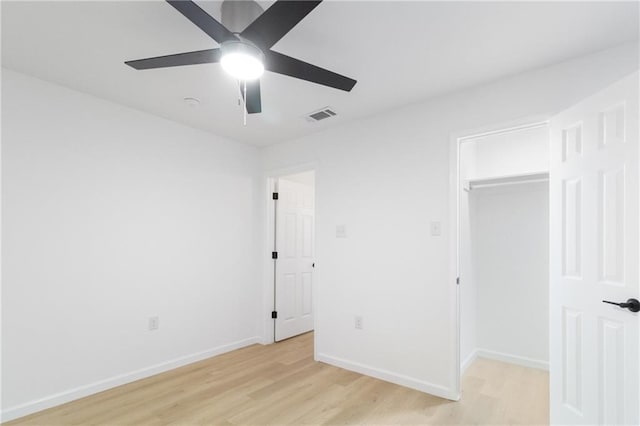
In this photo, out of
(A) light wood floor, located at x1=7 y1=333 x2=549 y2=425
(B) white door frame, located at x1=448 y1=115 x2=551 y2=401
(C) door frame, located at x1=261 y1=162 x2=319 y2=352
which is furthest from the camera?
(C) door frame, located at x1=261 y1=162 x2=319 y2=352

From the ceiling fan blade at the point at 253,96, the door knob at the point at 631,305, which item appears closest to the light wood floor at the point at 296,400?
the door knob at the point at 631,305

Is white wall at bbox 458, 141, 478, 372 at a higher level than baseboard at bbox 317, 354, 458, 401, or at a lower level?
higher

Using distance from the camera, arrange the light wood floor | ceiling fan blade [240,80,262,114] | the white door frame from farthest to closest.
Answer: the white door frame < the light wood floor < ceiling fan blade [240,80,262,114]

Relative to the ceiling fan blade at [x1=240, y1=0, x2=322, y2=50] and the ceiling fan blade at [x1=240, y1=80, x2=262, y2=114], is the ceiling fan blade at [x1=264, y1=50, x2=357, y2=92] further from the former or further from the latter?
the ceiling fan blade at [x1=240, y1=80, x2=262, y2=114]

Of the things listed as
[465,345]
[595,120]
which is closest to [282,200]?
[465,345]

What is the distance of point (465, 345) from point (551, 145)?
2.02m

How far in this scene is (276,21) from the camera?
4.54 feet

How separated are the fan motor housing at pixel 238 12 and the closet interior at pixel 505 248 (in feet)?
7.66

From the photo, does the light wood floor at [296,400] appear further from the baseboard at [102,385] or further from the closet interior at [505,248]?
the closet interior at [505,248]

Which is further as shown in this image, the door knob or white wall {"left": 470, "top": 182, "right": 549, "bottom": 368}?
white wall {"left": 470, "top": 182, "right": 549, "bottom": 368}

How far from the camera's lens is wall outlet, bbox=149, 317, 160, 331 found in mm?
3100

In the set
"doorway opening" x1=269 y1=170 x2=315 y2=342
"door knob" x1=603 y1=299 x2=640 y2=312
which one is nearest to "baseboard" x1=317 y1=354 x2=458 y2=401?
"doorway opening" x1=269 y1=170 x2=315 y2=342

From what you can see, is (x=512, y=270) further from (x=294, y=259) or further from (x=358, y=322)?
(x=294, y=259)

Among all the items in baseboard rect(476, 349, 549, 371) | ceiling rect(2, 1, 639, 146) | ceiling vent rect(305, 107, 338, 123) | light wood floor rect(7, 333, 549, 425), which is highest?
ceiling rect(2, 1, 639, 146)
